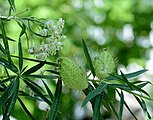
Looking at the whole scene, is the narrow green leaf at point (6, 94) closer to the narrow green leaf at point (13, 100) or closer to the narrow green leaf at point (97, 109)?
the narrow green leaf at point (13, 100)

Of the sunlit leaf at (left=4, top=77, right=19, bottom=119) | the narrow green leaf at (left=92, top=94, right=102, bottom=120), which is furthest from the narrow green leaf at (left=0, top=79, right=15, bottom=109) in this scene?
the narrow green leaf at (left=92, top=94, right=102, bottom=120)

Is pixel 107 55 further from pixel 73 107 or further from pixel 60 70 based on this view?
pixel 73 107

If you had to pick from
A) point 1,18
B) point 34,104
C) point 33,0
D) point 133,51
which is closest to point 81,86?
point 1,18

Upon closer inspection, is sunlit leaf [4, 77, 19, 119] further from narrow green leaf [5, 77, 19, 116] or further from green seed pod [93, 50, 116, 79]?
green seed pod [93, 50, 116, 79]

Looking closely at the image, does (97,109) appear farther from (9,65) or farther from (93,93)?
(9,65)

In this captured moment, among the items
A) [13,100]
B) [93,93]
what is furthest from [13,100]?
[93,93]
